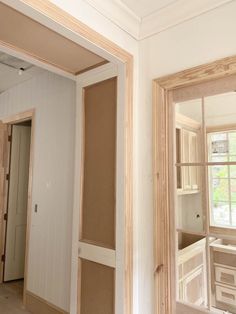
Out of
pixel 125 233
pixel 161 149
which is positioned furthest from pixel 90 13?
pixel 125 233

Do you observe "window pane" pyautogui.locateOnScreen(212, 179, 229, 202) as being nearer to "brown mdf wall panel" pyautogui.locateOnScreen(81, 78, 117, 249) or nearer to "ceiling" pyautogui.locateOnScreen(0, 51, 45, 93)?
"brown mdf wall panel" pyautogui.locateOnScreen(81, 78, 117, 249)

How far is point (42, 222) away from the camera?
2.78m

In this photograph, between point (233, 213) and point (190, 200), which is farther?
point (190, 200)

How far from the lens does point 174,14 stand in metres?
1.80

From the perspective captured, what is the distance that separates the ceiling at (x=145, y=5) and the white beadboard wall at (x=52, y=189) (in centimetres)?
104

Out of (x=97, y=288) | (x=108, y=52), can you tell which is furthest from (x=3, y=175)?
(x=108, y=52)

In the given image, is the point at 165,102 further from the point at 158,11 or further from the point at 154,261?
the point at 154,261

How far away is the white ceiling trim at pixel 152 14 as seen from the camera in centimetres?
167

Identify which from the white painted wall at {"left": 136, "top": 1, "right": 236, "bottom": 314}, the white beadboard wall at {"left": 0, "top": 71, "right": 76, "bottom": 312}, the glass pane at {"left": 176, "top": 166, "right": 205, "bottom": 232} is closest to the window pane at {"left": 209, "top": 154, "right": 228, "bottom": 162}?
the glass pane at {"left": 176, "top": 166, "right": 205, "bottom": 232}

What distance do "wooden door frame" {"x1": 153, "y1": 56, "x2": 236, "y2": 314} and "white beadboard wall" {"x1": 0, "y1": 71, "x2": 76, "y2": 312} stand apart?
3.31ft

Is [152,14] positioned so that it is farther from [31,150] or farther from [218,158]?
[31,150]

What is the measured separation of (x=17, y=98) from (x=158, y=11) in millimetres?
2326

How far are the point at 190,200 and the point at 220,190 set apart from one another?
0.22 meters

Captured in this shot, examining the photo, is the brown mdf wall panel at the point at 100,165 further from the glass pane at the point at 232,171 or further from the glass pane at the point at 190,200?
the glass pane at the point at 232,171
